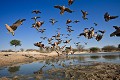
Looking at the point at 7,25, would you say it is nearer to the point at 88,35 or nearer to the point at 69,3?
the point at 69,3

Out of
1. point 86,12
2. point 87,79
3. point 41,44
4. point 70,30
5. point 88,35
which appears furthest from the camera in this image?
point 87,79

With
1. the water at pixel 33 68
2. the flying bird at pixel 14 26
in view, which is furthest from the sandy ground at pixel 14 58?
the flying bird at pixel 14 26

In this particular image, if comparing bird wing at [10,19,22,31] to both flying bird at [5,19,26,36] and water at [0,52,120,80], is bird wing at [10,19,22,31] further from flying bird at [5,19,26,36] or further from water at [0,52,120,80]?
water at [0,52,120,80]

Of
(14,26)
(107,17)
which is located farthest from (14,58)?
(107,17)

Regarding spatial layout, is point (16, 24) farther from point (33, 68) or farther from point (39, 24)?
point (33, 68)

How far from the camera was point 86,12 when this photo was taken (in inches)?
464

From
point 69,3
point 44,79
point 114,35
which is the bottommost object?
point 44,79

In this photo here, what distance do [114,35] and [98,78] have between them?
44.5ft

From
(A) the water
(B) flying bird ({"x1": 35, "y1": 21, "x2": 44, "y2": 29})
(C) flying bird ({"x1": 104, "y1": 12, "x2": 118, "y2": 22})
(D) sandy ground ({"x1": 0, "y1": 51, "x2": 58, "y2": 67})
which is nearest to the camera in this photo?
(C) flying bird ({"x1": 104, "y1": 12, "x2": 118, "y2": 22})

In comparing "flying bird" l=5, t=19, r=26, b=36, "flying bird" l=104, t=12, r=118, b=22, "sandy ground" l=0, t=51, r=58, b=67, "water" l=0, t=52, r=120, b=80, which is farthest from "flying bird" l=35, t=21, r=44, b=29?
"sandy ground" l=0, t=51, r=58, b=67

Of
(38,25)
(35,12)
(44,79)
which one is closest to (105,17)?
(38,25)

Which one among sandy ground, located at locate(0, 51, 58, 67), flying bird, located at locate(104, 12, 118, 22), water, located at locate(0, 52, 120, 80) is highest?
flying bird, located at locate(104, 12, 118, 22)

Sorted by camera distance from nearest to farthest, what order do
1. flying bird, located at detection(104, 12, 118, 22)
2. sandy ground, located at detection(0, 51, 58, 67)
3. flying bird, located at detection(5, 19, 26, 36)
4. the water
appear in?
flying bird, located at detection(104, 12, 118, 22) → flying bird, located at detection(5, 19, 26, 36) → the water → sandy ground, located at detection(0, 51, 58, 67)

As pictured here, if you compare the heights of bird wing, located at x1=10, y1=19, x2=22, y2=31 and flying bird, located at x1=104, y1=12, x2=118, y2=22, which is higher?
flying bird, located at x1=104, y1=12, x2=118, y2=22
